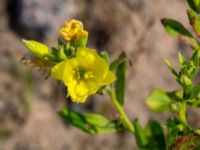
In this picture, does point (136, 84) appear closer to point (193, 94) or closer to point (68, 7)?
point (68, 7)

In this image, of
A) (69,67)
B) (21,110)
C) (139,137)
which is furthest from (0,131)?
(69,67)

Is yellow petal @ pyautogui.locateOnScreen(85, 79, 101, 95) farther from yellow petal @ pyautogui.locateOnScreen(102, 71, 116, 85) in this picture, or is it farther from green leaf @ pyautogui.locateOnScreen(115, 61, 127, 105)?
green leaf @ pyautogui.locateOnScreen(115, 61, 127, 105)

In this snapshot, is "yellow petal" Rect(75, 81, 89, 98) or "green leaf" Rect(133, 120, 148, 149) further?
"green leaf" Rect(133, 120, 148, 149)

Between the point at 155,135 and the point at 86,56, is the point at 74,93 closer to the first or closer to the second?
the point at 86,56

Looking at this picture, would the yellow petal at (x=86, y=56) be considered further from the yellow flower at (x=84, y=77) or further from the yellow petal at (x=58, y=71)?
the yellow petal at (x=58, y=71)

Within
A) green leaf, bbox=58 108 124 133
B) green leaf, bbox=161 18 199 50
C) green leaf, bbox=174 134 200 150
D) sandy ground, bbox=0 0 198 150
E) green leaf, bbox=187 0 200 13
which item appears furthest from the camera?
sandy ground, bbox=0 0 198 150

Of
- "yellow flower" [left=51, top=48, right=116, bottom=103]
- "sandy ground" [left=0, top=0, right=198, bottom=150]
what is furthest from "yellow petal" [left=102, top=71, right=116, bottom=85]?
"sandy ground" [left=0, top=0, right=198, bottom=150]
